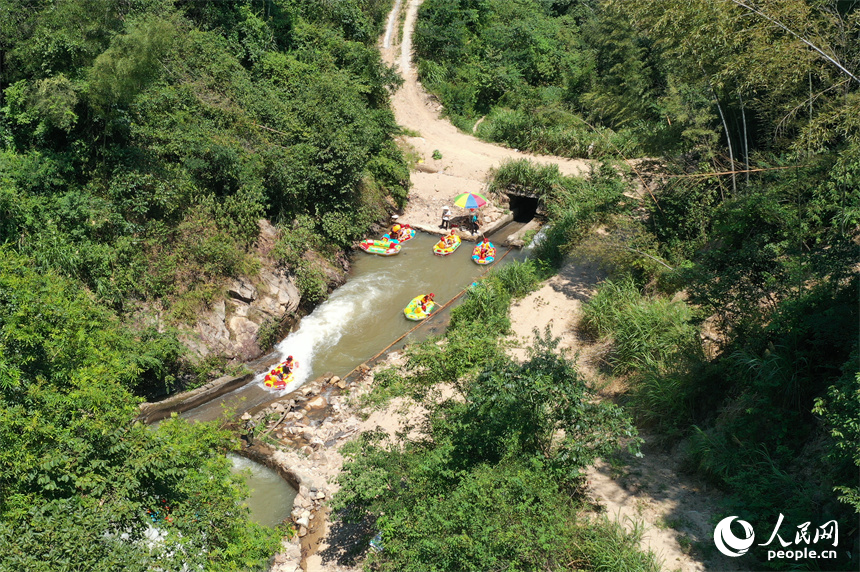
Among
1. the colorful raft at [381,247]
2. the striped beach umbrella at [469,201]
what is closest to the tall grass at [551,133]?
the striped beach umbrella at [469,201]

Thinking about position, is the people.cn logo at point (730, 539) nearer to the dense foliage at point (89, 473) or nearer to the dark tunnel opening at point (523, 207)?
the dense foliage at point (89, 473)

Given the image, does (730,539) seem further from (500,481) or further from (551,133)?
(551,133)

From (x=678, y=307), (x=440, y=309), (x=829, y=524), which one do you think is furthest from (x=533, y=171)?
(x=829, y=524)

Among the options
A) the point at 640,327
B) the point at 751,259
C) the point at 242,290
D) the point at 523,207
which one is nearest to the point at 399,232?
the point at 523,207

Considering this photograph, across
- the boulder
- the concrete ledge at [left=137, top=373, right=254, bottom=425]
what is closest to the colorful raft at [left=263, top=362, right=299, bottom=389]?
the concrete ledge at [left=137, top=373, right=254, bottom=425]

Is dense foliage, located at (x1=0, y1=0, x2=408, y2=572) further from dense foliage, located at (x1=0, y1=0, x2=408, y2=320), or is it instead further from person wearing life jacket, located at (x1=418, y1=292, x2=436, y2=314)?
person wearing life jacket, located at (x1=418, y1=292, x2=436, y2=314)

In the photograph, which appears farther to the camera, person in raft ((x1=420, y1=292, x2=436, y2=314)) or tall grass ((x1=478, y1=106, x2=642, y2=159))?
tall grass ((x1=478, y1=106, x2=642, y2=159))
